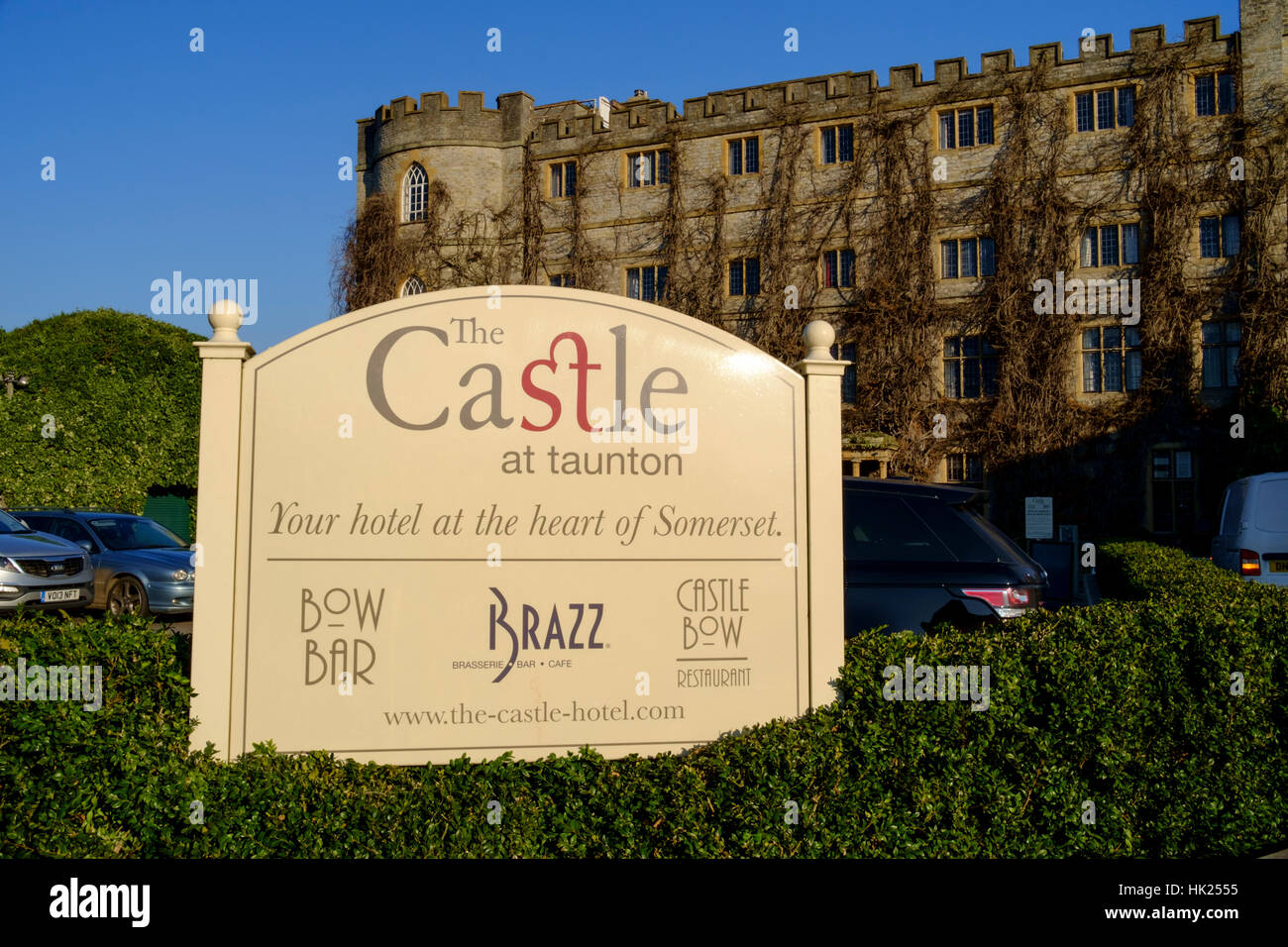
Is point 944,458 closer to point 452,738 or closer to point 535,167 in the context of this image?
point 535,167

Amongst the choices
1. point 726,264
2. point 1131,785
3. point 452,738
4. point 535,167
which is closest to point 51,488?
point 535,167

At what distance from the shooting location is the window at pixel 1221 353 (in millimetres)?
24391

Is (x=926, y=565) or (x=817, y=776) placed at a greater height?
(x=926, y=565)

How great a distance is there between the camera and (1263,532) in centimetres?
1149

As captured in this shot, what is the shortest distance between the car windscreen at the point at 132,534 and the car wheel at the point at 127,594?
893mm

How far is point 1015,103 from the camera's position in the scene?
26.2 meters

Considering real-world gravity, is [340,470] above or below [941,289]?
below

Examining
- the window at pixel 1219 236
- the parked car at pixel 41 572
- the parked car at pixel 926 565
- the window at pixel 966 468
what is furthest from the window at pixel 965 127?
the parked car at pixel 41 572

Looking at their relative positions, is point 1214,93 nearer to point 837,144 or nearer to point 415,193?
point 837,144

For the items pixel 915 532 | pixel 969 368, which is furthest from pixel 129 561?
pixel 969 368

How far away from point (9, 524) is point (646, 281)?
743 inches

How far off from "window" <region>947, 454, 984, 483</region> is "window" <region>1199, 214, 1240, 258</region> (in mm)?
7365

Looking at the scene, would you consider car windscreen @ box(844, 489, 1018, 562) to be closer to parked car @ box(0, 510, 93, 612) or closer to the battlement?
parked car @ box(0, 510, 93, 612)
